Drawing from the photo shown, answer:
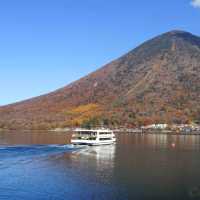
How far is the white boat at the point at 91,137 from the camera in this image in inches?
3201

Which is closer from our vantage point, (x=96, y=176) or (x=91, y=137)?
(x=96, y=176)

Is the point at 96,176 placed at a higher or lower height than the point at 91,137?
lower

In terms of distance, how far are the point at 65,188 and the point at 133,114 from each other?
158704 millimetres

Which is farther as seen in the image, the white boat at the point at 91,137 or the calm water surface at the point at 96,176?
the white boat at the point at 91,137

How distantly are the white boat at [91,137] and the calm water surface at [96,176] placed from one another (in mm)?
14380

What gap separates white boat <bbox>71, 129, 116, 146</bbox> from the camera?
81312mm

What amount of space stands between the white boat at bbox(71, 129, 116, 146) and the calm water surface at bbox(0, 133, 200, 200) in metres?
14.4

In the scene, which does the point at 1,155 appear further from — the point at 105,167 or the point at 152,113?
the point at 152,113

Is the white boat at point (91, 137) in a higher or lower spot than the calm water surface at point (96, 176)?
higher

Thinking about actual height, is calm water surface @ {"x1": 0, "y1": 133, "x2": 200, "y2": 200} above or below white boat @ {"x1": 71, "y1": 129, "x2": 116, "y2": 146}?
below

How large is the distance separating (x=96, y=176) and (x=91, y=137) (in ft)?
125

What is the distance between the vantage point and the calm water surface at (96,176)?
3647 cm

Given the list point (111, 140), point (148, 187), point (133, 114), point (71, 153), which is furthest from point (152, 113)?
point (148, 187)

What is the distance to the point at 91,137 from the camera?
83062mm
